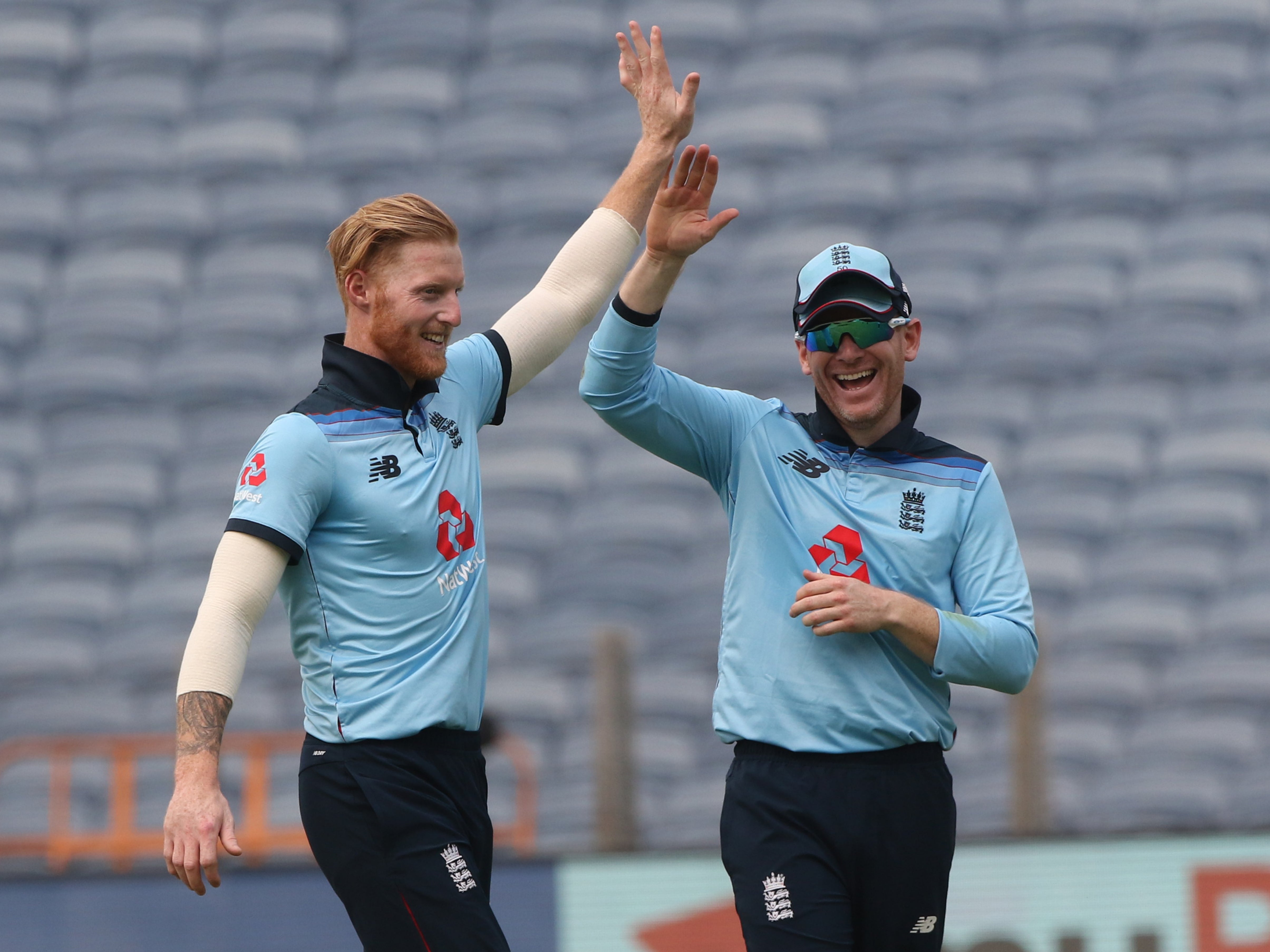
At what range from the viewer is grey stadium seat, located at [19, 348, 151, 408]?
10094 millimetres

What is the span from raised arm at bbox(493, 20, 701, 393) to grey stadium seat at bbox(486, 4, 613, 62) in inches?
338

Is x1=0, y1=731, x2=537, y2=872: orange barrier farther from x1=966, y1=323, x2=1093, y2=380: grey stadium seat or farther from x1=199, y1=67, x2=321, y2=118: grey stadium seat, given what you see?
x1=199, y1=67, x2=321, y2=118: grey stadium seat

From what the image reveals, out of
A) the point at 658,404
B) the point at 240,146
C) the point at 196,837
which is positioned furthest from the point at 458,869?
the point at 240,146

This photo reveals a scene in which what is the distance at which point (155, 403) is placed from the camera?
10.1 m

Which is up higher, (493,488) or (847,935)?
(493,488)

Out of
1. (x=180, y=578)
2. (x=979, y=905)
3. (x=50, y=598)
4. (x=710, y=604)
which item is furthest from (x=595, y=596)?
(x=979, y=905)

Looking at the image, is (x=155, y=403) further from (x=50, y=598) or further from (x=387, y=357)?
(x=387, y=357)

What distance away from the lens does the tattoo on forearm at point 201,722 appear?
2750 mm

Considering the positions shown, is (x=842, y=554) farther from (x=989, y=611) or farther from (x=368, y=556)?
(x=368, y=556)

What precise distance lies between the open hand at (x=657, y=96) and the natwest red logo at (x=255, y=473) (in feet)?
3.69

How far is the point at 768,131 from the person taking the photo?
11227mm

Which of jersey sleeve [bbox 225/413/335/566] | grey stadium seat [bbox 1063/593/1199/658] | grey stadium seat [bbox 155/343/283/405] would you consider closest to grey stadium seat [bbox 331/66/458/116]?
grey stadium seat [bbox 155/343/283/405]

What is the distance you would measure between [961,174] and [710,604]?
4.00 metres

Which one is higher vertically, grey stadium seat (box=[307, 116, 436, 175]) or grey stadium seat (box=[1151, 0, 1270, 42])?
grey stadium seat (box=[1151, 0, 1270, 42])
